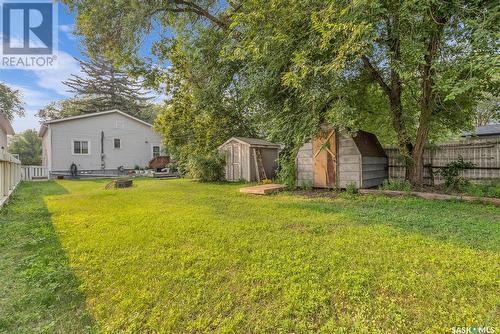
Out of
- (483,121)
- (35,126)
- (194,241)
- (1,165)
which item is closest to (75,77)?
(35,126)

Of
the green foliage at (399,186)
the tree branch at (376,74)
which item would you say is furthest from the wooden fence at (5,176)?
the green foliage at (399,186)

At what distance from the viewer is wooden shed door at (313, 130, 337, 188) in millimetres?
7840

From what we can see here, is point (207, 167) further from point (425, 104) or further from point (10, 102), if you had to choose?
point (10, 102)

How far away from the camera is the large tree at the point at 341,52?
4.86 metres

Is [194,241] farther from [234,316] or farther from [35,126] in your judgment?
[35,126]

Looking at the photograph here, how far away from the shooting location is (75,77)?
29547mm

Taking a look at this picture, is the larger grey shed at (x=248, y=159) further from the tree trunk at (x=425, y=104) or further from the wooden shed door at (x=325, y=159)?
the tree trunk at (x=425, y=104)

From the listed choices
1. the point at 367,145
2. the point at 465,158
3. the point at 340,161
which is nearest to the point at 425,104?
the point at 367,145

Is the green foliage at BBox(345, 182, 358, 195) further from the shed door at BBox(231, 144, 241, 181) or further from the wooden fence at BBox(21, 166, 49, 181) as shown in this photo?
the wooden fence at BBox(21, 166, 49, 181)

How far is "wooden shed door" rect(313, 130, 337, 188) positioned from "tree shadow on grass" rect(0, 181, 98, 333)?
6530mm

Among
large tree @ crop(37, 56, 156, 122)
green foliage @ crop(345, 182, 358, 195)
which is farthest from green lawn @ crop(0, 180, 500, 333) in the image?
large tree @ crop(37, 56, 156, 122)

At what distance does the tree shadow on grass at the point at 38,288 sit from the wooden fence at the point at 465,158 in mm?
8655

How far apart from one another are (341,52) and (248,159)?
7447 millimetres

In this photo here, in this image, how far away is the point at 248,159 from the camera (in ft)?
39.2
